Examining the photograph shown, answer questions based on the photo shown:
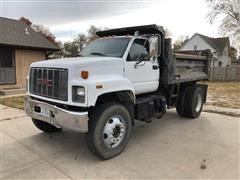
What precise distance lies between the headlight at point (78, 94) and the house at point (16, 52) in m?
11.7

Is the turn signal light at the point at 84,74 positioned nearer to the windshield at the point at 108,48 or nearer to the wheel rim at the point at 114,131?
the wheel rim at the point at 114,131

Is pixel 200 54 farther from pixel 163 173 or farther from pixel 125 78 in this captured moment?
pixel 163 173

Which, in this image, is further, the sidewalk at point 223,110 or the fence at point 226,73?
the fence at point 226,73

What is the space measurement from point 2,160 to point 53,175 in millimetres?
1190

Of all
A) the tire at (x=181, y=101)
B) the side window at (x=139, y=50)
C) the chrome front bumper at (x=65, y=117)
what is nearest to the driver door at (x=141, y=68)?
the side window at (x=139, y=50)

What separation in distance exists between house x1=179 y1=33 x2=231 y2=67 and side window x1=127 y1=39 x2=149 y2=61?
39.0 m

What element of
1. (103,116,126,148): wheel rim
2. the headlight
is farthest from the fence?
the headlight

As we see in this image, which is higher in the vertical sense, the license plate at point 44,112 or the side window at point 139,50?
the side window at point 139,50

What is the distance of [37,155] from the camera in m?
4.41

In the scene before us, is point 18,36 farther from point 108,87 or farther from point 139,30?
point 108,87

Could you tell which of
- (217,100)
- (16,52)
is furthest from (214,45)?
(16,52)

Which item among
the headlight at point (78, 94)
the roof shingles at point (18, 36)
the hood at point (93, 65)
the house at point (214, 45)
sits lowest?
the headlight at point (78, 94)

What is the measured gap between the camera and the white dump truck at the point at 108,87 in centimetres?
389

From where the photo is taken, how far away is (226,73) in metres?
26.2
